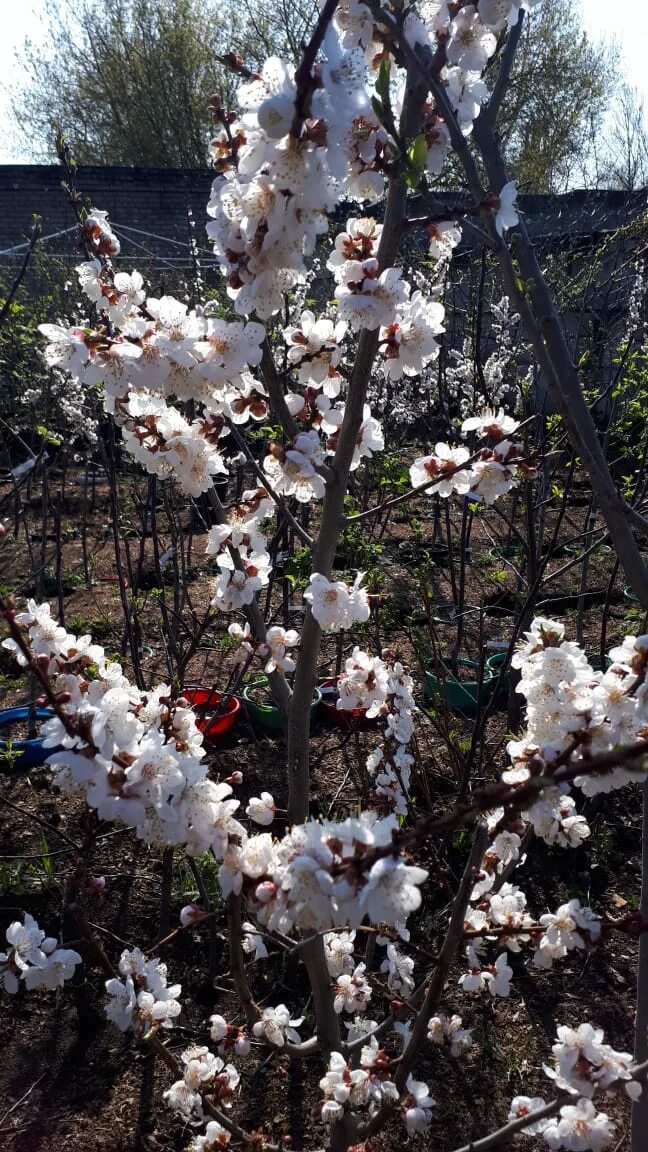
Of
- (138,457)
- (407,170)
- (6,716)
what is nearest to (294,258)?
(407,170)

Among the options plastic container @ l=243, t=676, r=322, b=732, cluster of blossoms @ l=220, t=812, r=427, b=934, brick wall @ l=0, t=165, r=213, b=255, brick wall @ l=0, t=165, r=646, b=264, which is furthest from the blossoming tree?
brick wall @ l=0, t=165, r=213, b=255

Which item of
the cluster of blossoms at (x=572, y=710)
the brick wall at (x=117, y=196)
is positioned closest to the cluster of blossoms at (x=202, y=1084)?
the cluster of blossoms at (x=572, y=710)

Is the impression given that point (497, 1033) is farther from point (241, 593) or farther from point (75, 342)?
point (75, 342)

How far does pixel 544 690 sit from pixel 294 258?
844mm

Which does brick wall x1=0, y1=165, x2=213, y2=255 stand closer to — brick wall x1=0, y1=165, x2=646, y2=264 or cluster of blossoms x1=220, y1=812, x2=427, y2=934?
brick wall x1=0, y1=165, x2=646, y2=264

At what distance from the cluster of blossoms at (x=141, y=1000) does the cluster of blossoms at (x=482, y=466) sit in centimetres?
119

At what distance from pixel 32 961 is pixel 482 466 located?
56.8 inches

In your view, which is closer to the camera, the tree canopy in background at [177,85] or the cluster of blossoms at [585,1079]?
the cluster of blossoms at [585,1079]

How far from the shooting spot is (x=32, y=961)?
187 centimetres

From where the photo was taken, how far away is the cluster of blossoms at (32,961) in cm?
186

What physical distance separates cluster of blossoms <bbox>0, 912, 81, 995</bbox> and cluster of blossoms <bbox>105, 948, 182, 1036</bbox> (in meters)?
0.14

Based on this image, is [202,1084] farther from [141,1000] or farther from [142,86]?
[142,86]

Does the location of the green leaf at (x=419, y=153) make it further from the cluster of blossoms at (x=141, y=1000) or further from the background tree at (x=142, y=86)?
the background tree at (x=142, y=86)

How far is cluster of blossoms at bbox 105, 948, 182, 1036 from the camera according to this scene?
1728 millimetres
